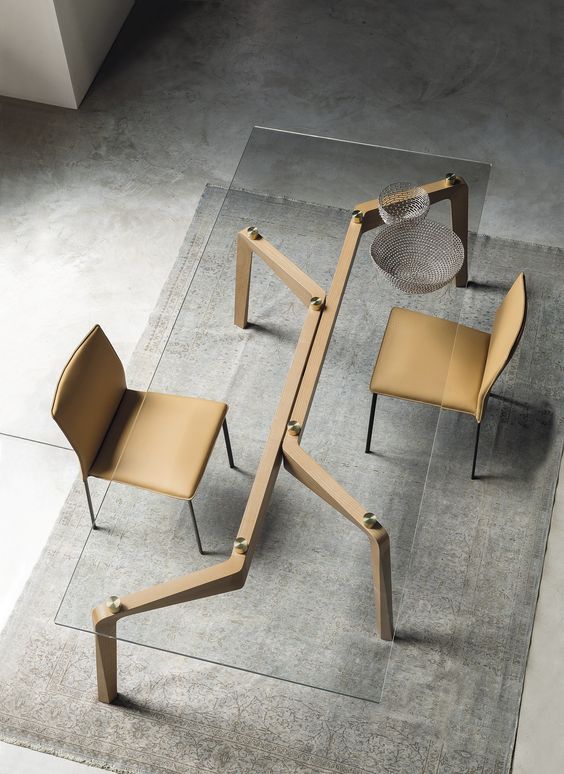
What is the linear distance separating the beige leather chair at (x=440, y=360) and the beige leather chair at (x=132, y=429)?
61 centimetres

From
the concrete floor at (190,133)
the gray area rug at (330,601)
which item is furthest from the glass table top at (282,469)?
the concrete floor at (190,133)

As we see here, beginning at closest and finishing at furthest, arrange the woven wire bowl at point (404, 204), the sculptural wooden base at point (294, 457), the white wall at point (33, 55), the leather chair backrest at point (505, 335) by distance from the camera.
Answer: the sculptural wooden base at point (294, 457), the leather chair backrest at point (505, 335), the woven wire bowl at point (404, 204), the white wall at point (33, 55)

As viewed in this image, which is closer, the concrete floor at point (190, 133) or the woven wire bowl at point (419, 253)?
the woven wire bowl at point (419, 253)

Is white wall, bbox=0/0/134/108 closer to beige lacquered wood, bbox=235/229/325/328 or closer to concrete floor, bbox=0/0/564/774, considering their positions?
concrete floor, bbox=0/0/564/774

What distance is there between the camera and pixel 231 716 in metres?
2.99

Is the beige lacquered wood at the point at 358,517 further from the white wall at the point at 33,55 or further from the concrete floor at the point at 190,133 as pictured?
the white wall at the point at 33,55

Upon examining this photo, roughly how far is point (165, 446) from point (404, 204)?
4.09ft

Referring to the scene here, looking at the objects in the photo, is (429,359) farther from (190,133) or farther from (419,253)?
(190,133)

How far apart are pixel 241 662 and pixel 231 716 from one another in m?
0.64

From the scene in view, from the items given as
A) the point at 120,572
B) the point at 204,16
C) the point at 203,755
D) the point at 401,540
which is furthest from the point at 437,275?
the point at 204,16

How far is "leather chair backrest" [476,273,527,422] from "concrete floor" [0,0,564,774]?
0.67m

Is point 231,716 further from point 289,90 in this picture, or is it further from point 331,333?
point 289,90

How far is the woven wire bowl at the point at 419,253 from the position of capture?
320cm

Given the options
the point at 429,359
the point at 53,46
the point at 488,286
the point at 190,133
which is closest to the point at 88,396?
the point at 429,359
